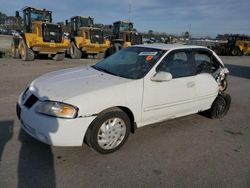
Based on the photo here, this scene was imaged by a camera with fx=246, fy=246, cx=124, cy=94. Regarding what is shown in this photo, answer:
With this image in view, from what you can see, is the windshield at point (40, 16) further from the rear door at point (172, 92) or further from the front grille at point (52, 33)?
the rear door at point (172, 92)

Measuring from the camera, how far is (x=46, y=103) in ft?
10.5

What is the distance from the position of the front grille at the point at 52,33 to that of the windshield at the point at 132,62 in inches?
435

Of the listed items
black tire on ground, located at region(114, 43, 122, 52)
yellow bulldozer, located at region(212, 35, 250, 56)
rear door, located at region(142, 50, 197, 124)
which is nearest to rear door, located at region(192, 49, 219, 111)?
rear door, located at region(142, 50, 197, 124)

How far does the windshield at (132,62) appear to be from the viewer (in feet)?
13.2

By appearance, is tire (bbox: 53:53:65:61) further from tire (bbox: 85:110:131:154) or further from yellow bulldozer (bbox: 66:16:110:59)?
tire (bbox: 85:110:131:154)

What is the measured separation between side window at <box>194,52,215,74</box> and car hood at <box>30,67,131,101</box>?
71.0 inches

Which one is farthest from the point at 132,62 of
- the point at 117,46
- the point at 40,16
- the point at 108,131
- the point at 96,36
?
the point at 117,46

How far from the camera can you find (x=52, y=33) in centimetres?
1500

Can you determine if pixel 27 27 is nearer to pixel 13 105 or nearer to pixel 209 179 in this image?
pixel 13 105

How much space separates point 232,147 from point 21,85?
6.19m

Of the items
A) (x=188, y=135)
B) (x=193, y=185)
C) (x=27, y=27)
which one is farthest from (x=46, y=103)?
(x=27, y=27)

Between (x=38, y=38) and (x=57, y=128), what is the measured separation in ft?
40.8

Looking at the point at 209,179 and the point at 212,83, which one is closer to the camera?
the point at 209,179

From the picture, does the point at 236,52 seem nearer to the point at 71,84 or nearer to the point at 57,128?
the point at 71,84
